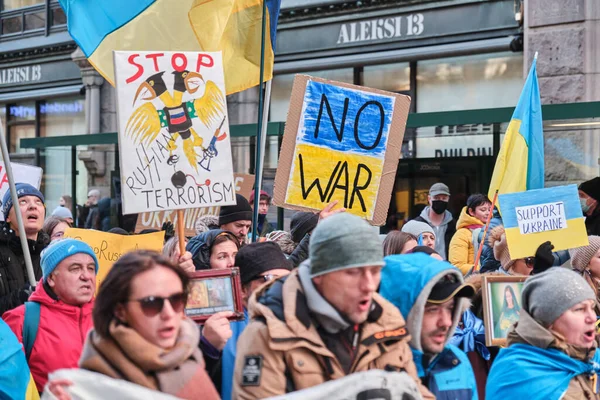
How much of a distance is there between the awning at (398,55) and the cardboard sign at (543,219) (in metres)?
7.18

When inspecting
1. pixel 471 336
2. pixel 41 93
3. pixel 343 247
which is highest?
pixel 41 93

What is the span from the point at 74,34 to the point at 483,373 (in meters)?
4.08

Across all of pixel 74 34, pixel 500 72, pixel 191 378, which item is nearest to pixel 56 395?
pixel 191 378

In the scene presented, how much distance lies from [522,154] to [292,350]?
4866 mm

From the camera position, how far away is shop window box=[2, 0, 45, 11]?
2225 centimetres

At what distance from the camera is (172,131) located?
17.6ft

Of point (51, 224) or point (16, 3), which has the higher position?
point (16, 3)

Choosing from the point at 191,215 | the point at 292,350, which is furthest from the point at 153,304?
the point at 191,215

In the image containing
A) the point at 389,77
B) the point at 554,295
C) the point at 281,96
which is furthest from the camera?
the point at 281,96

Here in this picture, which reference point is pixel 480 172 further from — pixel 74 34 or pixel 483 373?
pixel 483 373

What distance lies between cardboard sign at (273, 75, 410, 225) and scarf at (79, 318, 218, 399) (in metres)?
2.71

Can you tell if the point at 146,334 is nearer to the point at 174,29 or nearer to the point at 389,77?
the point at 174,29

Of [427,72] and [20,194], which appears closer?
[20,194]

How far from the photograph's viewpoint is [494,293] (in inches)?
194
